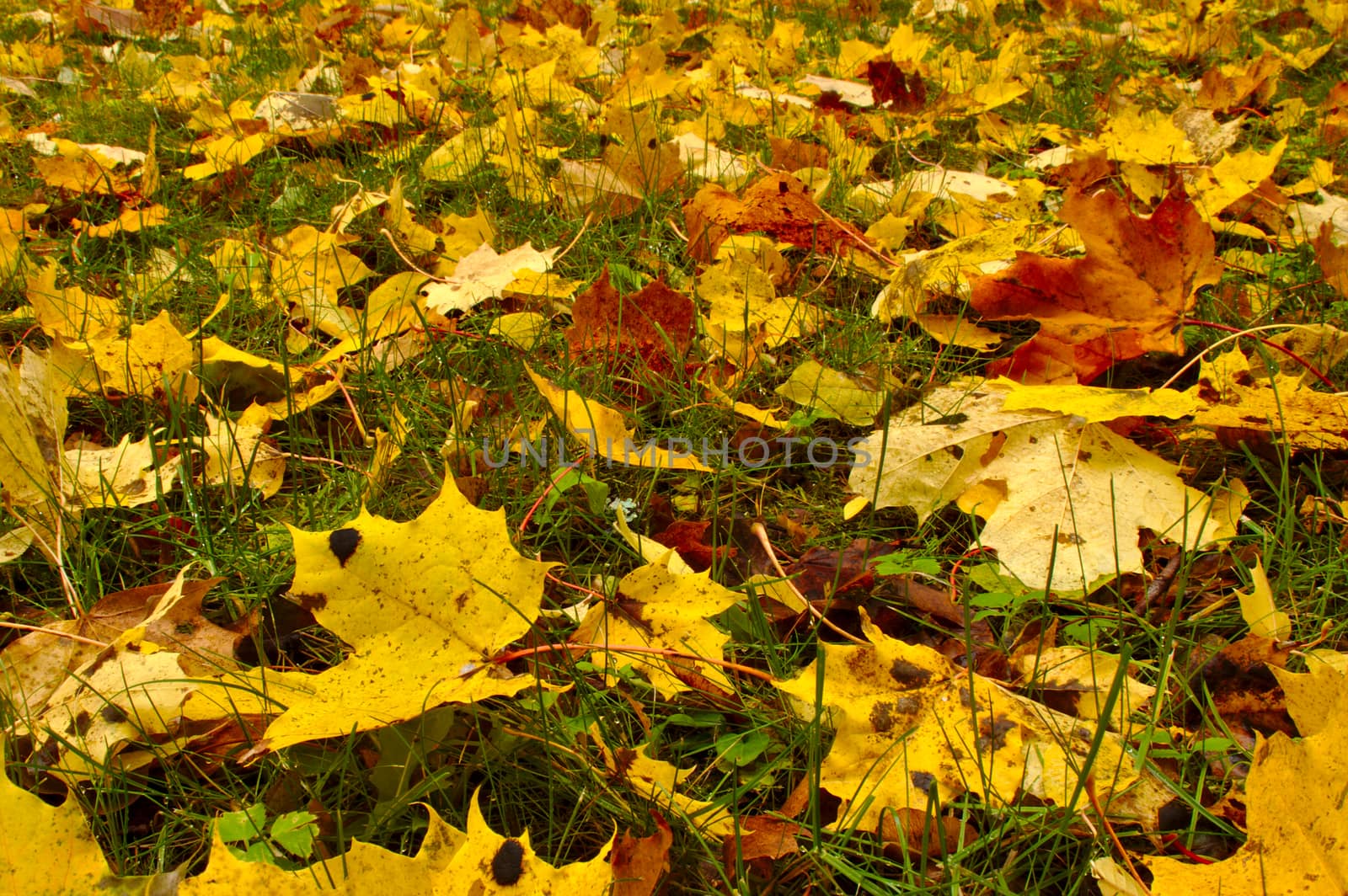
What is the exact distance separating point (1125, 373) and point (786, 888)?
39.4 inches

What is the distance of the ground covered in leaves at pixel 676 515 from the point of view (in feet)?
2.65

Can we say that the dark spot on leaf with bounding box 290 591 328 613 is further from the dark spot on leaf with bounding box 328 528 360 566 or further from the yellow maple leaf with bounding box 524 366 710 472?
the yellow maple leaf with bounding box 524 366 710 472

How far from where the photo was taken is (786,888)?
0.80 m

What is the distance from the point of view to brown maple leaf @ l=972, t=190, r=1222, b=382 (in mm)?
1281

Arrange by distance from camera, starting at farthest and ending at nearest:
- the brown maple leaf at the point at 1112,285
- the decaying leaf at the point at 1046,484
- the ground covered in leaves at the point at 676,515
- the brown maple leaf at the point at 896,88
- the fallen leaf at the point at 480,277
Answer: the brown maple leaf at the point at 896,88 → the fallen leaf at the point at 480,277 → the brown maple leaf at the point at 1112,285 → the decaying leaf at the point at 1046,484 → the ground covered in leaves at the point at 676,515

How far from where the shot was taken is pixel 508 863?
2.18 ft

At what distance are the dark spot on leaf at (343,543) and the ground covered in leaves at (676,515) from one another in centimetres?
2

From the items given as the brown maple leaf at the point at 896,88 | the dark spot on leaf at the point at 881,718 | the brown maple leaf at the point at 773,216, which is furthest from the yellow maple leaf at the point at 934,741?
the brown maple leaf at the point at 896,88

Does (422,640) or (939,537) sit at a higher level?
(422,640)

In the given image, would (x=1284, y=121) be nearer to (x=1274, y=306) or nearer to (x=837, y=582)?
(x=1274, y=306)

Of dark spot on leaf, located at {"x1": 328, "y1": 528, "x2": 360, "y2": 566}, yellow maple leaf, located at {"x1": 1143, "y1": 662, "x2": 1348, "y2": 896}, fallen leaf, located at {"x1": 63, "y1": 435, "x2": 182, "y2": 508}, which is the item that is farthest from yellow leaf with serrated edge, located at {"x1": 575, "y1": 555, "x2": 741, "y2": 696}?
fallen leaf, located at {"x1": 63, "y1": 435, "x2": 182, "y2": 508}

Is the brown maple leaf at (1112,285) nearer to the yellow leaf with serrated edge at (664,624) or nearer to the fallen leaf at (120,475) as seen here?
the yellow leaf with serrated edge at (664,624)

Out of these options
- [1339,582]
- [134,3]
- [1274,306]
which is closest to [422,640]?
[1339,582]

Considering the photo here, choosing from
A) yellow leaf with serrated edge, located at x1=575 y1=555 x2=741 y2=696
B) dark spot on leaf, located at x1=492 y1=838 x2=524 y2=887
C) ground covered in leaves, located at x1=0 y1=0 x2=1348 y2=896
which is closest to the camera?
dark spot on leaf, located at x1=492 y1=838 x2=524 y2=887
